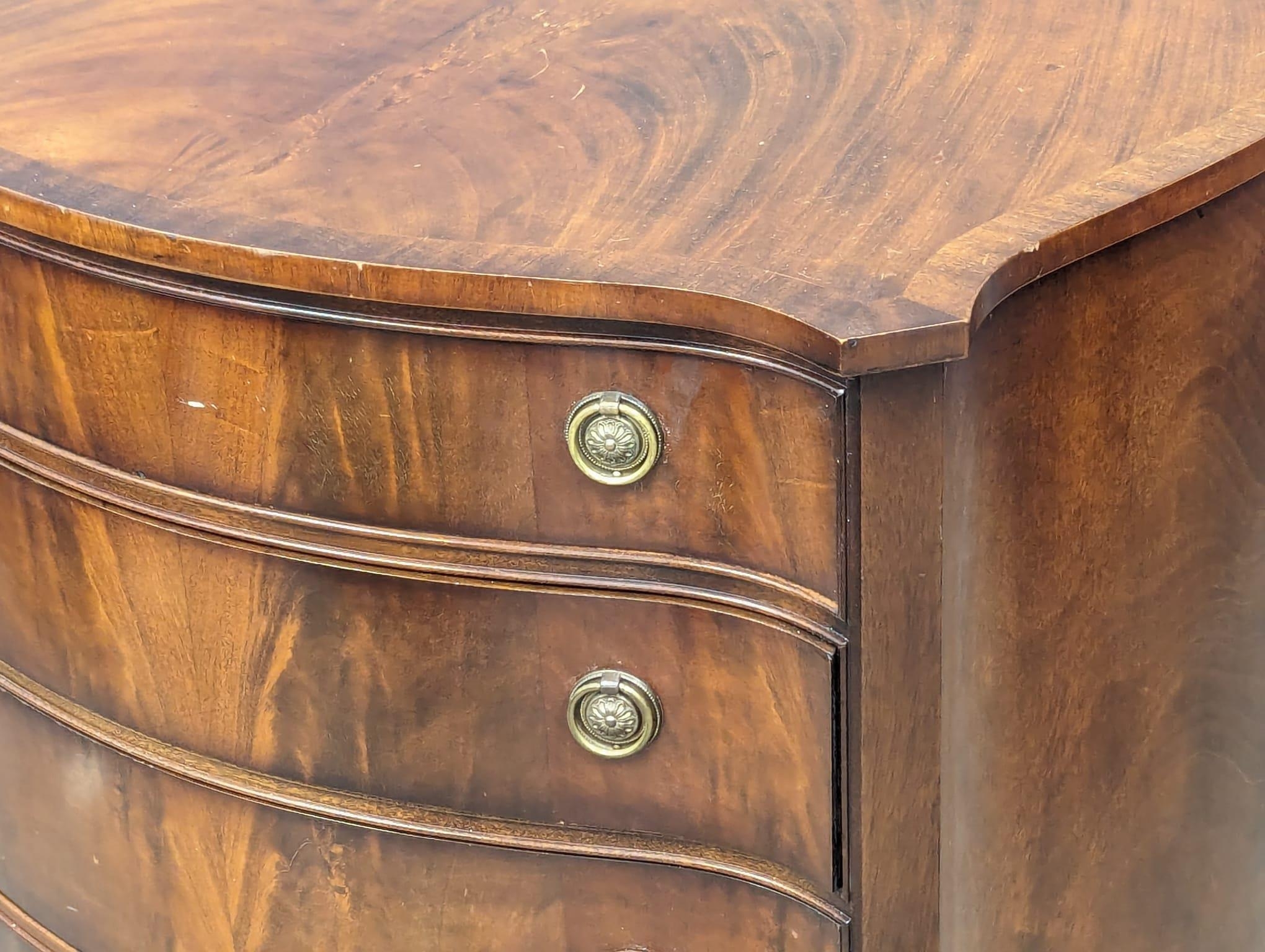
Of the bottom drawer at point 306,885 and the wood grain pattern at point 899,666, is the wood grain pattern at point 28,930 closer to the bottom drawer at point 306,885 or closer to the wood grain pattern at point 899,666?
the bottom drawer at point 306,885

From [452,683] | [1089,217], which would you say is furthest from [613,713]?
[1089,217]

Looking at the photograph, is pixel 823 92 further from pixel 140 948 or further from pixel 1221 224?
pixel 140 948

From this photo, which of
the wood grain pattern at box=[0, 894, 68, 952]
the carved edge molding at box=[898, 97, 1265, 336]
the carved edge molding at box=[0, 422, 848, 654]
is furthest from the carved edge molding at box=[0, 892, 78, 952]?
the carved edge molding at box=[898, 97, 1265, 336]

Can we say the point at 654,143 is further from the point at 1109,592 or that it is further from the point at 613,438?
the point at 1109,592

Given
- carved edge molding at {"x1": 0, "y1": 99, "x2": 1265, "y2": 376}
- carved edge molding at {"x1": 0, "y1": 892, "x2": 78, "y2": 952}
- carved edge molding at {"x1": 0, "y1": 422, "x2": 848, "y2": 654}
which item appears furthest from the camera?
carved edge molding at {"x1": 0, "y1": 892, "x2": 78, "y2": 952}

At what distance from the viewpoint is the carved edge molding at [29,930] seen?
3.60 ft

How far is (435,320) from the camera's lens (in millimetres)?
729

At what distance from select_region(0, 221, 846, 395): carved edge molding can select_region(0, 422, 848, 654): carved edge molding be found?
12cm

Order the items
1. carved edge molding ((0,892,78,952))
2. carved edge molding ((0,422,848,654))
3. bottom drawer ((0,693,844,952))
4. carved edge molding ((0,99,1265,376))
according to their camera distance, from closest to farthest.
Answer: carved edge molding ((0,99,1265,376))
carved edge molding ((0,422,848,654))
bottom drawer ((0,693,844,952))
carved edge molding ((0,892,78,952))

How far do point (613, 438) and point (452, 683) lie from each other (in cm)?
19

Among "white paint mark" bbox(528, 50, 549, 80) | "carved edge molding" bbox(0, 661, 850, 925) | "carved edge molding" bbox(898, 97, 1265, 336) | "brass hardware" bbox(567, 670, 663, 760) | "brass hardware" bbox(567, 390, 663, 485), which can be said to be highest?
"white paint mark" bbox(528, 50, 549, 80)

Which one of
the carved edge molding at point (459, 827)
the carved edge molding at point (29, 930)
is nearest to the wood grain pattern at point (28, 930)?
the carved edge molding at point (29, 930)

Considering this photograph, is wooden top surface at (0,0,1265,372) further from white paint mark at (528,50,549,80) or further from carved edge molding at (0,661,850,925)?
carved edge molding at (0,661,850,925)

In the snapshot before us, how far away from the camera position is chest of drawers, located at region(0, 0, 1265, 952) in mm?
723
